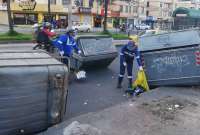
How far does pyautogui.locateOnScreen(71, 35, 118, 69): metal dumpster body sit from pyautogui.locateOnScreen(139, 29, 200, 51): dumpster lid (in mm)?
2407

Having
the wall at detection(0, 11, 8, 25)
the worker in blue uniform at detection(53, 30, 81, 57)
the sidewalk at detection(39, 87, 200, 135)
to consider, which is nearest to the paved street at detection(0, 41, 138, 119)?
the sidewalk at detection(39, 87, 200, 135)

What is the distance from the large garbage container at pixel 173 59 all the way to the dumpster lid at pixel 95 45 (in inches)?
102

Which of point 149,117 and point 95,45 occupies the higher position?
point 95,45

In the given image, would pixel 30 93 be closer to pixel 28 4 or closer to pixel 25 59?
pixel 25 59

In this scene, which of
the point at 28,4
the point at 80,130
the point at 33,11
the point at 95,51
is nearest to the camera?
the point at 80,130

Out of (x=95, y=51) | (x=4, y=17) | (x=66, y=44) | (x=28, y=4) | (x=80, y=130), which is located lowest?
(x=80, y=130)

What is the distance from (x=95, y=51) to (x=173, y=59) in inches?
137

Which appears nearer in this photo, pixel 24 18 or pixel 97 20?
pixel 24 18

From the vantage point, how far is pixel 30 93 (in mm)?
5277

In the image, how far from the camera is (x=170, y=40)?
30.6ft

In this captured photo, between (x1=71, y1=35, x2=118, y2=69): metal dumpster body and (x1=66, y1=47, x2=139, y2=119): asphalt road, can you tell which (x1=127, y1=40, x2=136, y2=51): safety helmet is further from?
(x1=71, y1=35, x2=118, y2=69): metal dumpster body

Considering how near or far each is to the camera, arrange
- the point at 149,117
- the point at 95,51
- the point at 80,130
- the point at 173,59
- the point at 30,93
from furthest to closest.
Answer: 1. the point at 95,51
2. the point at 173,59
3. the point at 149,117
4. the point at 80,130
5. the point at 30,93

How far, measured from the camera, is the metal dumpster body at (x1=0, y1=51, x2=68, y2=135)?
5.11m

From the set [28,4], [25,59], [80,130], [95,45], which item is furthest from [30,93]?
[28,4]
